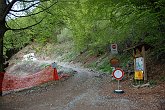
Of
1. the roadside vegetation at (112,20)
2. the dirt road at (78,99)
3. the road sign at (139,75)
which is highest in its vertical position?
the roadside vegetation at (112,20)

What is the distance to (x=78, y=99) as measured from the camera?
11.9 meters

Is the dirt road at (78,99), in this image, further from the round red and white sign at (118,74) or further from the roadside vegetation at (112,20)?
the roadside vegetation at (112,20)

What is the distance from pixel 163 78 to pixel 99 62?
12503 millimetres

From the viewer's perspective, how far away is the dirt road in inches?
400

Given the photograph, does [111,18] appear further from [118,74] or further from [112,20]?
[118,74]

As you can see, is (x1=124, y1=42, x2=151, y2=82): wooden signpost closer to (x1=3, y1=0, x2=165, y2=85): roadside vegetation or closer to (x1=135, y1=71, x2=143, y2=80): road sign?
(x1=135, y1=71, x2=143, y2=80): road sign

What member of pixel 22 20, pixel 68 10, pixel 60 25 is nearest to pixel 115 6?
pixel 68 10

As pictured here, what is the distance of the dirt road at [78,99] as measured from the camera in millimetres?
10164

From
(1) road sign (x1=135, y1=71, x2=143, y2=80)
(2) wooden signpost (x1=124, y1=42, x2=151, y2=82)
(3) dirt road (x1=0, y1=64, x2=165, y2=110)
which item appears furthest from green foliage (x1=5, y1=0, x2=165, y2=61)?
(3) dirt road (x1=0, y1=64, x2=165, y2=110)

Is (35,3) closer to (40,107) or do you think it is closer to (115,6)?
(115,6)

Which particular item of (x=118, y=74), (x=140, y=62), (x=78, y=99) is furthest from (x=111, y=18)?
(x=78, y=99)

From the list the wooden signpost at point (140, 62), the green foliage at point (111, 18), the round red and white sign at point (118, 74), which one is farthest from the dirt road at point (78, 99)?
the green foliage at point (111, 18)

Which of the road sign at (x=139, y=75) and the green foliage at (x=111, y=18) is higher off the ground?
the green foliage at (x=111, y=18)

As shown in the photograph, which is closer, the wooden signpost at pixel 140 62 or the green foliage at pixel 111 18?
the green foliage at pixel 111 18
